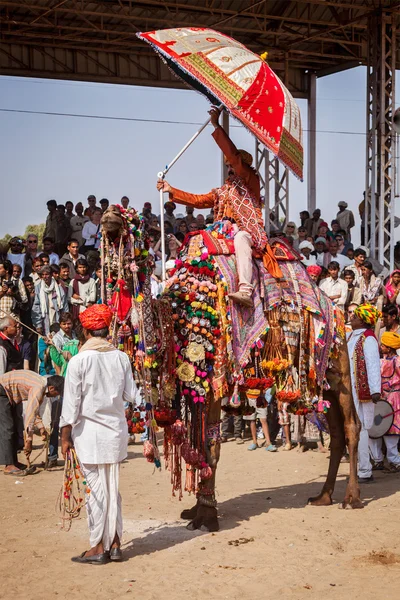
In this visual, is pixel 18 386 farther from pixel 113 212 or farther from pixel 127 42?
pixel 127 42

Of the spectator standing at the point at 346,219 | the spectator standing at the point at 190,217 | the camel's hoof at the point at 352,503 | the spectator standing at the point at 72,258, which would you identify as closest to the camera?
the camel's hoof at the point at 352,503

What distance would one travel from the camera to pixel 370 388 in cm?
1011

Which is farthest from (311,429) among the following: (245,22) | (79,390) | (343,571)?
(245,22)

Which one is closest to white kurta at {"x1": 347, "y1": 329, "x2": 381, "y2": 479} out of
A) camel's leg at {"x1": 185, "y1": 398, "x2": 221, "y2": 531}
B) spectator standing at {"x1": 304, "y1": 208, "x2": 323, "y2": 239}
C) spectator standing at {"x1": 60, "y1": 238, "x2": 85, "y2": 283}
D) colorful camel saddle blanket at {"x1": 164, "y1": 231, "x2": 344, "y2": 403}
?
colorful camel saddle blanket at {"x1": 164, "y1": 231, "x2": 344, "y2": 403}

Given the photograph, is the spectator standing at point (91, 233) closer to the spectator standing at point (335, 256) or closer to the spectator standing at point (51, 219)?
the spectator standing at point (51, 219)

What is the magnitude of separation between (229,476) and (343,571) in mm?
3729

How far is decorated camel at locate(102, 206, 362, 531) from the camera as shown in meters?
7.34

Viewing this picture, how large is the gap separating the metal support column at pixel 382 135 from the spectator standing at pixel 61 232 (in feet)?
21.5

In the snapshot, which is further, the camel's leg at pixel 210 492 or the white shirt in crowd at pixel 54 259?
the white shirt in crowd at pixel 54 259

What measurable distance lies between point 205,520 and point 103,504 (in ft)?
4.84

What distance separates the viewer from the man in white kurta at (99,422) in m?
6.76

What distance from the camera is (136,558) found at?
7109 millimetres

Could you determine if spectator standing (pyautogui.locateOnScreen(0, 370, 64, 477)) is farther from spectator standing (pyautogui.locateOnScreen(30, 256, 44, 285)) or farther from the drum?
spectator standing (pyautogui.locateOnScreen(30, 256, 44, 285))

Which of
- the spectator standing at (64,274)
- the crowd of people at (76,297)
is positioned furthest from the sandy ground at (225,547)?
the spectator standing at (64,274)
